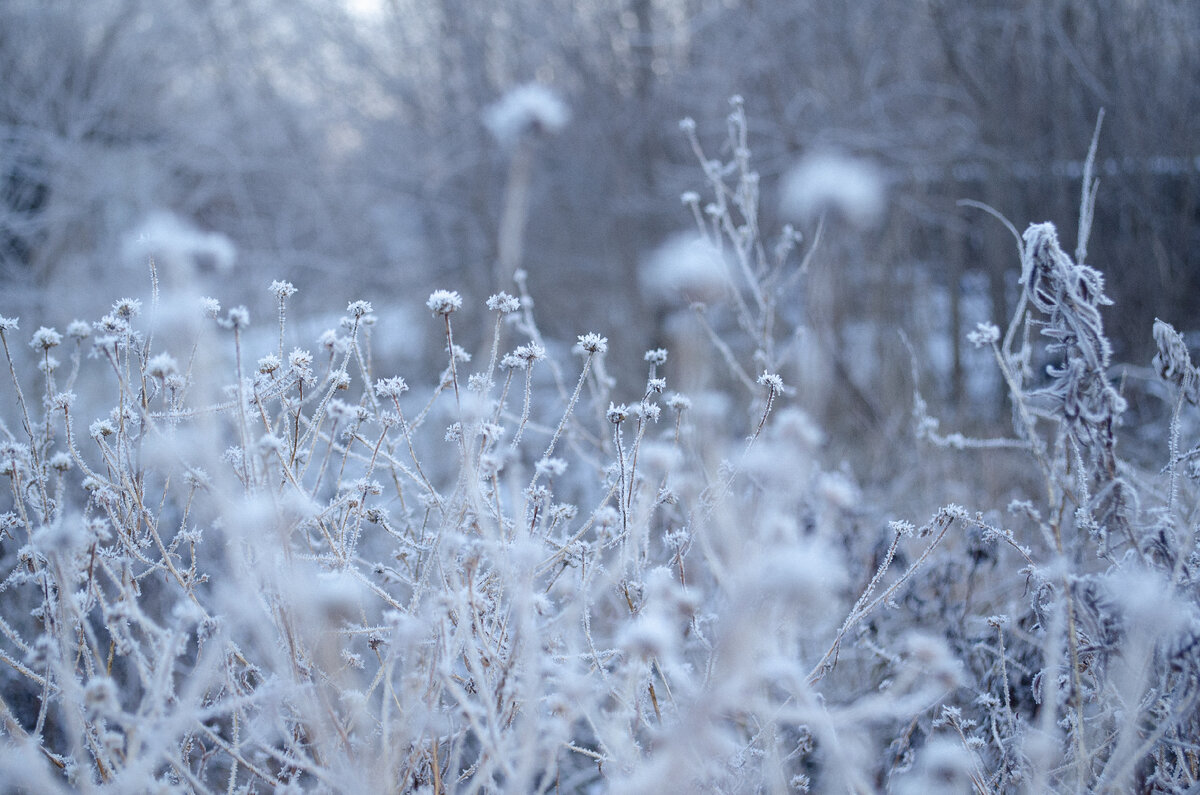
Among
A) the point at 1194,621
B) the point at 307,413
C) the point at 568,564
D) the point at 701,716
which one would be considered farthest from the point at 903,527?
the point at 307,413

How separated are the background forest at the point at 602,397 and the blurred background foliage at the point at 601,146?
45mm

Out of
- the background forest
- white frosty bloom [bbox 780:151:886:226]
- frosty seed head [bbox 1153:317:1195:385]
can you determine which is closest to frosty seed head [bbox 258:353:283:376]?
the background forest

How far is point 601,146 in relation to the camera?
8.13m

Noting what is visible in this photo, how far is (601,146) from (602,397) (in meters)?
6.24

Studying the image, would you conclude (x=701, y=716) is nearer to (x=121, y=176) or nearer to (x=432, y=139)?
(x=432, y=139)

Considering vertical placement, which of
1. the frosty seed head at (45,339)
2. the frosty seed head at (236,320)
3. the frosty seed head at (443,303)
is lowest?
the frosty seed head at (443,303)

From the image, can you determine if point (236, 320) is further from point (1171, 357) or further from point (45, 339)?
point (1171, 357)

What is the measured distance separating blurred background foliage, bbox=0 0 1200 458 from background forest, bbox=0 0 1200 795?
45mm

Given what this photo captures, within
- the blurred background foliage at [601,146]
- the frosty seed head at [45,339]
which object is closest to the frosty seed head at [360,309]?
the frosty seed head at [45,339]

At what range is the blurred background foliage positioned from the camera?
5.79m

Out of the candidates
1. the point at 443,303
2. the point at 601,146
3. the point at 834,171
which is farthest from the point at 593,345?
the point at 601,146

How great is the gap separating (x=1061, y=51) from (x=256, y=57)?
8.48 m

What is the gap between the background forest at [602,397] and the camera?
1.41 m

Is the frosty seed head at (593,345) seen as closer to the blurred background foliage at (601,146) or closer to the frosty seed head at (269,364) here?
the frosty seed head at (269,364)
